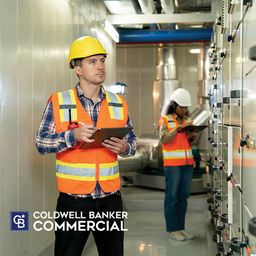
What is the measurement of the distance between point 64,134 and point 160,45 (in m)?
7.28

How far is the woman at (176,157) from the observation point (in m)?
4.72

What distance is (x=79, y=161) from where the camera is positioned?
8.48 ft

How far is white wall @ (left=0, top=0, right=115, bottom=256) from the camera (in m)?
2.89

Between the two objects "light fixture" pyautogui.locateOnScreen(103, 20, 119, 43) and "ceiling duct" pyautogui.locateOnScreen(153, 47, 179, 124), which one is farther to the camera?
"ceiling duct" pyautogui.locateOnScreen(153, 47, 179, 124)

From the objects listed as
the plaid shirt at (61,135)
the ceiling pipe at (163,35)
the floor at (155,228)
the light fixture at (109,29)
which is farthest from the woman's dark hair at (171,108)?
the ceiling pipe at (163,35)

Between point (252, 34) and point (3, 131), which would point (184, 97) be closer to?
point (3, 131)

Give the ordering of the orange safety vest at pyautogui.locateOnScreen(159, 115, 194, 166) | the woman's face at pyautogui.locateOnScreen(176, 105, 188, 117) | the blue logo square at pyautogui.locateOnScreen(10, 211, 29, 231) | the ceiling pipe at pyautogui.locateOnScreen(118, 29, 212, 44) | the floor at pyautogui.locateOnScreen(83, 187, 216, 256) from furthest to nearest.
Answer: the ceiling pipe at pyautogui.locateOnScreen(118, 29, 212, 44)
the woman's face at pyautogui.locateOnScreen(176, 105, 188, 117)
the orange safety vest at pyautogui.locateOnScreen(159, 115, 194, 166)
the floor at pyautogui.locateOnScreen(83, 187, 216, 256)
the blue logo square at pyautogui.locateOnScreen(10, 211, 29, 231)

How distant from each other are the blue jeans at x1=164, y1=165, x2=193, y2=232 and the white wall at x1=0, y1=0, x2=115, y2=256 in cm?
135

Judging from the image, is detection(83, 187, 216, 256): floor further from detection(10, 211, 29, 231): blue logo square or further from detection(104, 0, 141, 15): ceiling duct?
detection(104, 0, 141, 15): ceiling duct

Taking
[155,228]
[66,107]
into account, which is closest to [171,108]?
[155,228]

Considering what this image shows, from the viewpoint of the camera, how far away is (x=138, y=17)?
6.14 m

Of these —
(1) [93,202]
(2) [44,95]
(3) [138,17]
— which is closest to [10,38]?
(2) [44,95]

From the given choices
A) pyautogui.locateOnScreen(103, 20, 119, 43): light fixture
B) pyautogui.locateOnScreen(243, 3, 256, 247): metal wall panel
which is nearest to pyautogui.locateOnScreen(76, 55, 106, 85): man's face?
pyautogui.locateOnScreen(243, 3, 256, 247): metal wall panel

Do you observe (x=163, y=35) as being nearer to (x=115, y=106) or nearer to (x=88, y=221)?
(x=115, y=106)
